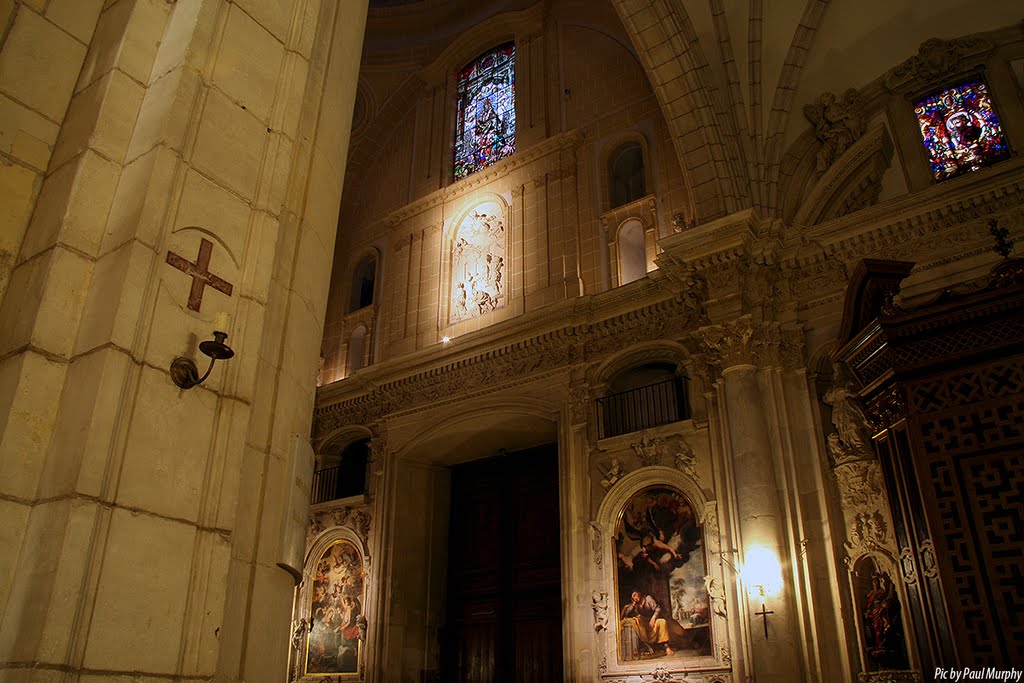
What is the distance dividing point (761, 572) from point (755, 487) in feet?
3.42

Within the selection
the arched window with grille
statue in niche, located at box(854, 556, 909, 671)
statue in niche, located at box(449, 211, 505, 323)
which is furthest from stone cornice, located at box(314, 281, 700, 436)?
statue in niche, located at box(854, 556, 909, 671)

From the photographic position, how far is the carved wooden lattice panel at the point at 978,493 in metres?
5.59

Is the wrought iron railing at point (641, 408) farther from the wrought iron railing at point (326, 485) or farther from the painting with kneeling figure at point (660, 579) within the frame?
the wrought iron railing at point (326, 485)

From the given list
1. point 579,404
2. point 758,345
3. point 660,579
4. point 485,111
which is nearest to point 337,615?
point 579,404

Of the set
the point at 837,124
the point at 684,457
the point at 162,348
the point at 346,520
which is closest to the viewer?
the point at 162,348

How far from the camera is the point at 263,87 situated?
13.5 feet

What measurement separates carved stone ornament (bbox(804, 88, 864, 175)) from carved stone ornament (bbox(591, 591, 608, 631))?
23.5 feet

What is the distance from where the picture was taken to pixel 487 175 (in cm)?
1566

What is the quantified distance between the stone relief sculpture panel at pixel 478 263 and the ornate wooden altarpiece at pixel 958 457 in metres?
8.16

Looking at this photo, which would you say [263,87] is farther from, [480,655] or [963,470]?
[480,655]

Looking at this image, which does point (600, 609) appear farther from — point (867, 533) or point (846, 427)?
point (846, 427)

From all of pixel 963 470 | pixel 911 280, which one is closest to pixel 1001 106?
pixel 911 280

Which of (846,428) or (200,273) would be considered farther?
(846,428)

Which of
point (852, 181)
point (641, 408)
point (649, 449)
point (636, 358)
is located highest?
point (852, 181)
